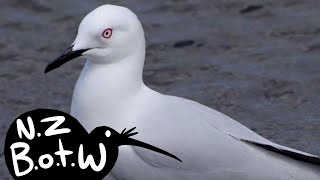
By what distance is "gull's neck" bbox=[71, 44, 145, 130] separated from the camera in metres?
8.62

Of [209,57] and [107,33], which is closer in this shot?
[107,33]

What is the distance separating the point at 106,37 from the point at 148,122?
1.98ft

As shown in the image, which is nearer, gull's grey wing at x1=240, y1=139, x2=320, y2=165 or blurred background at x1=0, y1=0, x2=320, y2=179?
gull's grey wing at x1=240, y1=139, x2=320, y2=165

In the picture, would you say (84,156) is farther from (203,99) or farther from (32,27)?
(32,27)

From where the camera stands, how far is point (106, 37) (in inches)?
332

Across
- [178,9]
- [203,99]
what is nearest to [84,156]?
[203,99]

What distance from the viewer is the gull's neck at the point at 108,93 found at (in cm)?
862

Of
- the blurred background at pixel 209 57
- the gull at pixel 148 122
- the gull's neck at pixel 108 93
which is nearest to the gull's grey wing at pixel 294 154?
the gull at pixel 148 122

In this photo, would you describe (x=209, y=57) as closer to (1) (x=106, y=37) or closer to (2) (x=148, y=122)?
(2) (x=148, y=122)

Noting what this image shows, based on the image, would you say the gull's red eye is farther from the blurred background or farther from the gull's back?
the blurred background
